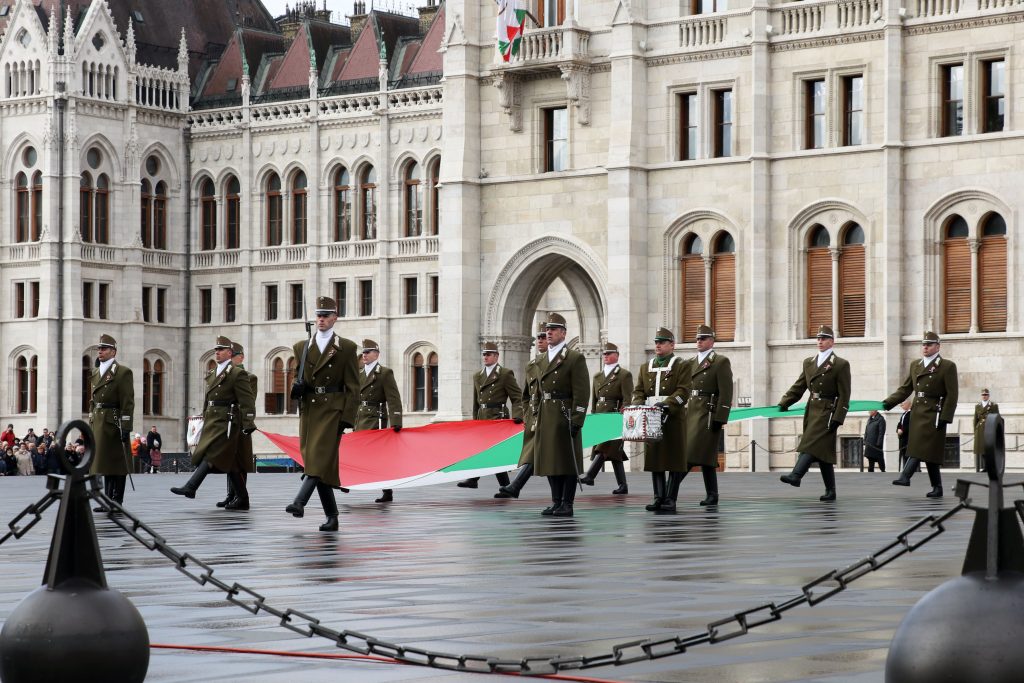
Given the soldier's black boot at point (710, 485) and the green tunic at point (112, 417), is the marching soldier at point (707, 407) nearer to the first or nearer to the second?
the soldier's black boot at point (710, 485)

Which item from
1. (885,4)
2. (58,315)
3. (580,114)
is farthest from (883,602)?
(58,315)

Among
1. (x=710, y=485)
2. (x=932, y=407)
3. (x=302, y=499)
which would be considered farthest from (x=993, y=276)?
(x=302, y=499)

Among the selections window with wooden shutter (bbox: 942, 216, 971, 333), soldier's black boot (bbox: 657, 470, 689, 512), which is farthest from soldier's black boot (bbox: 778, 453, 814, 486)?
window with wooden shutter (bbox: 942, 216, 971, 333)

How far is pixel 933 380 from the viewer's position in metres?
25.3

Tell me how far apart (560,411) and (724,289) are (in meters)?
24.7

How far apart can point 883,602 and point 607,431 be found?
1551 cm

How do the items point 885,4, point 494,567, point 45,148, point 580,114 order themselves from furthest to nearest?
point 45,148, point 580,114, point 885,4, point 494,567

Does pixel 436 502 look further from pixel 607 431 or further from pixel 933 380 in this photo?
pixel 933 380

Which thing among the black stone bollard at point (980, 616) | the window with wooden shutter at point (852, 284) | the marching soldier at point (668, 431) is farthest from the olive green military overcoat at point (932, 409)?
the black stone bollard at point (980, 616)

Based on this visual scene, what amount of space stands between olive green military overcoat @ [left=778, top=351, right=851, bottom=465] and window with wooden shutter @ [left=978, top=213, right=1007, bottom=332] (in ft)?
58.6

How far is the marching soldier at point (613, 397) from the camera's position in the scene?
89.2 ft

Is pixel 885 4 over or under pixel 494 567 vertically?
over

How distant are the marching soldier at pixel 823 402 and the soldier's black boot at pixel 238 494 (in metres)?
6.17

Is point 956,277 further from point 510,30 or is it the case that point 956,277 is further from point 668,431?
point 668,431
